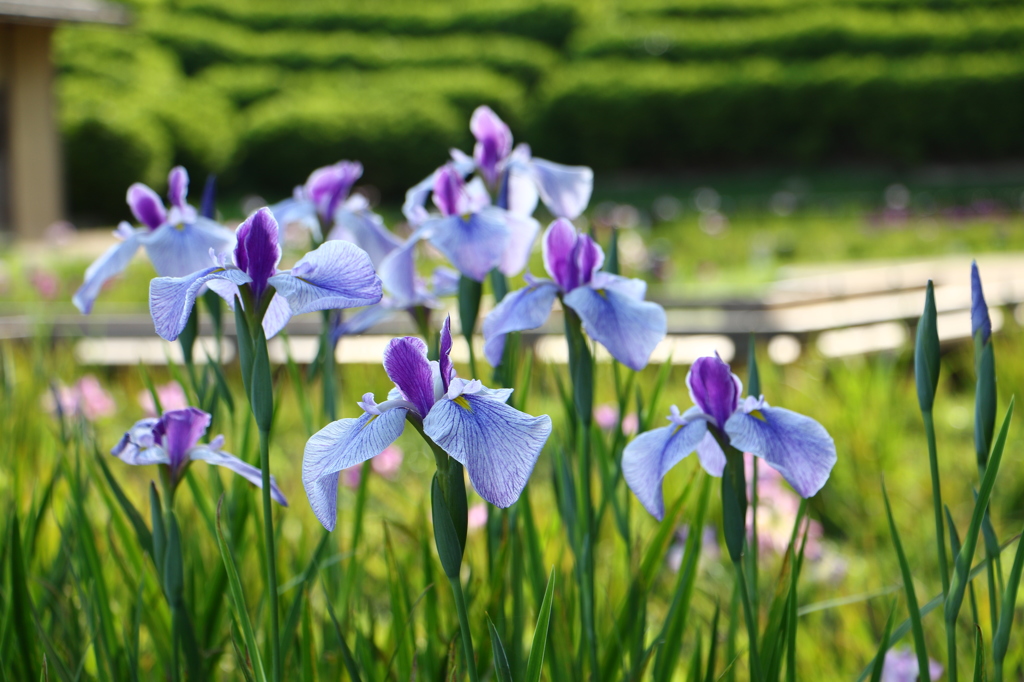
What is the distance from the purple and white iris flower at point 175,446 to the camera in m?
0.92

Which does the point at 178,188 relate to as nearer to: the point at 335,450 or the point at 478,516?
the point at 335,450

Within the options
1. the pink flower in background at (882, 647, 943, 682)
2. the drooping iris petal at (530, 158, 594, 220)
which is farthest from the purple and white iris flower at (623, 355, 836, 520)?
the pink flower in background at (882, 647, 943, 682)

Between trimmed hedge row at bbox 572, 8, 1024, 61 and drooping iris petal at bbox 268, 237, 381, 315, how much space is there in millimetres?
16760

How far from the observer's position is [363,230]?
→ 4.40ft

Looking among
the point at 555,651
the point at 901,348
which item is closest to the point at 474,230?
the point at 555,651

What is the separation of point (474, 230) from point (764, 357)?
2.59 meters

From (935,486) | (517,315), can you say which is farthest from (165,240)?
(935,486)

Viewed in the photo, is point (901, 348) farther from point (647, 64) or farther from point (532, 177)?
point (647, 64)

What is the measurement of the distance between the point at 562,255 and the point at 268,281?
0.36 metres

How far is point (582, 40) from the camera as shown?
1781 centimetres

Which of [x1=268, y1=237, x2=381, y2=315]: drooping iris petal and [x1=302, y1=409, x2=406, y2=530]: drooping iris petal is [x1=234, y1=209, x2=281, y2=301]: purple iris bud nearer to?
[x1=268, y1=237, x2=381, y2=315]: drooping iris petal

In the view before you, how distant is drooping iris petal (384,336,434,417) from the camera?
0.69 m

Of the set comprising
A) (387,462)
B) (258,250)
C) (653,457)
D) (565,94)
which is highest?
(565,94)

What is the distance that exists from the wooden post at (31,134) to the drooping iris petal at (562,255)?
1023 centimetres
